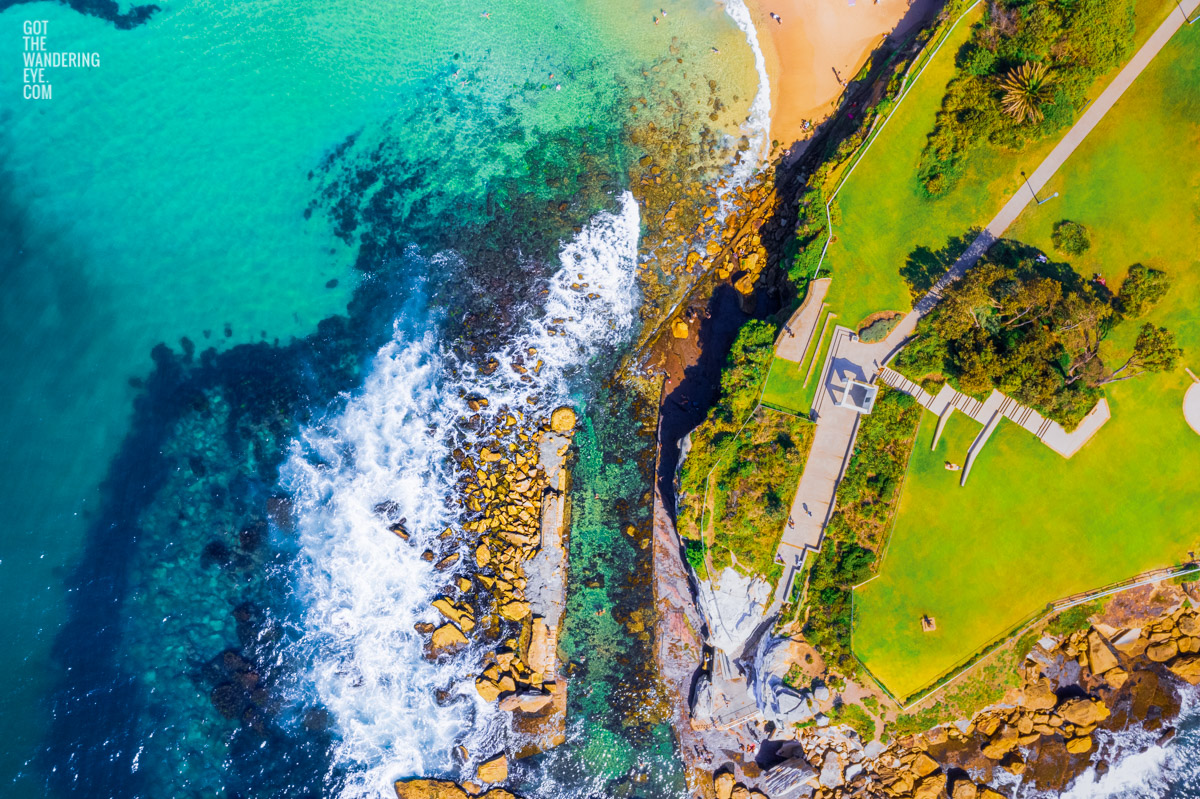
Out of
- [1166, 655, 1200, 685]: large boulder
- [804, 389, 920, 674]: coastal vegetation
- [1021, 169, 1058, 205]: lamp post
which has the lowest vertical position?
[1166, 655, 1200, 685]: large boulder

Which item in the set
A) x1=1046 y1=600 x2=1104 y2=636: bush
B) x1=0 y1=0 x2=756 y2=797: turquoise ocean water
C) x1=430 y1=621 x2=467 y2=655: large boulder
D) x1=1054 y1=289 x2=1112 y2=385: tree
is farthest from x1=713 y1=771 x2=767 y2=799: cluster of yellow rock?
x1=1054 y1=289 x2=1112 y2=385: tree

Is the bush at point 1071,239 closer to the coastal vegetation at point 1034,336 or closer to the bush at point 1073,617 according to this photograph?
the coastal vegetation at point 1034,336

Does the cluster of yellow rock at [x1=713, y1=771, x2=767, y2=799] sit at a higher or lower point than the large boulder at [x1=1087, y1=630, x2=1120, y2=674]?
lower

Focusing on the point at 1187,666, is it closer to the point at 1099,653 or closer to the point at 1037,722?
the point at 1099,653

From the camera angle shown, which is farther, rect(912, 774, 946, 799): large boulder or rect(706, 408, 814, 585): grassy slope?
rect(912, 774, 946, 799): large boulder

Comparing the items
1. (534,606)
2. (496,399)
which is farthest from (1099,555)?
(496,399)

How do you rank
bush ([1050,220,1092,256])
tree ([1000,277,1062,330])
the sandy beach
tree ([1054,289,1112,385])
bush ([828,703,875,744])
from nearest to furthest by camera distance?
1. tree ([1000,277,1062,330])
2. tree ([1054,289,1112,385])
3. bush ([1050,220,1092,256])
4. bush ([828,703,875,744])
5. the sandy beach

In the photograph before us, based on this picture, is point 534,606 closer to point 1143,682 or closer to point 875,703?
Answer: point 875,703

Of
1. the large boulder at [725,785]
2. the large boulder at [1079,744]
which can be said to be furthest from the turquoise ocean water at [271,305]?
the large boulder at [1079,744]

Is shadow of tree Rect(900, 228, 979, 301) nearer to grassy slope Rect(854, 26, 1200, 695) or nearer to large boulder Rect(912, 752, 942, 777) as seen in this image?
grassy slope Rect(854, 26, 1200, 695)
